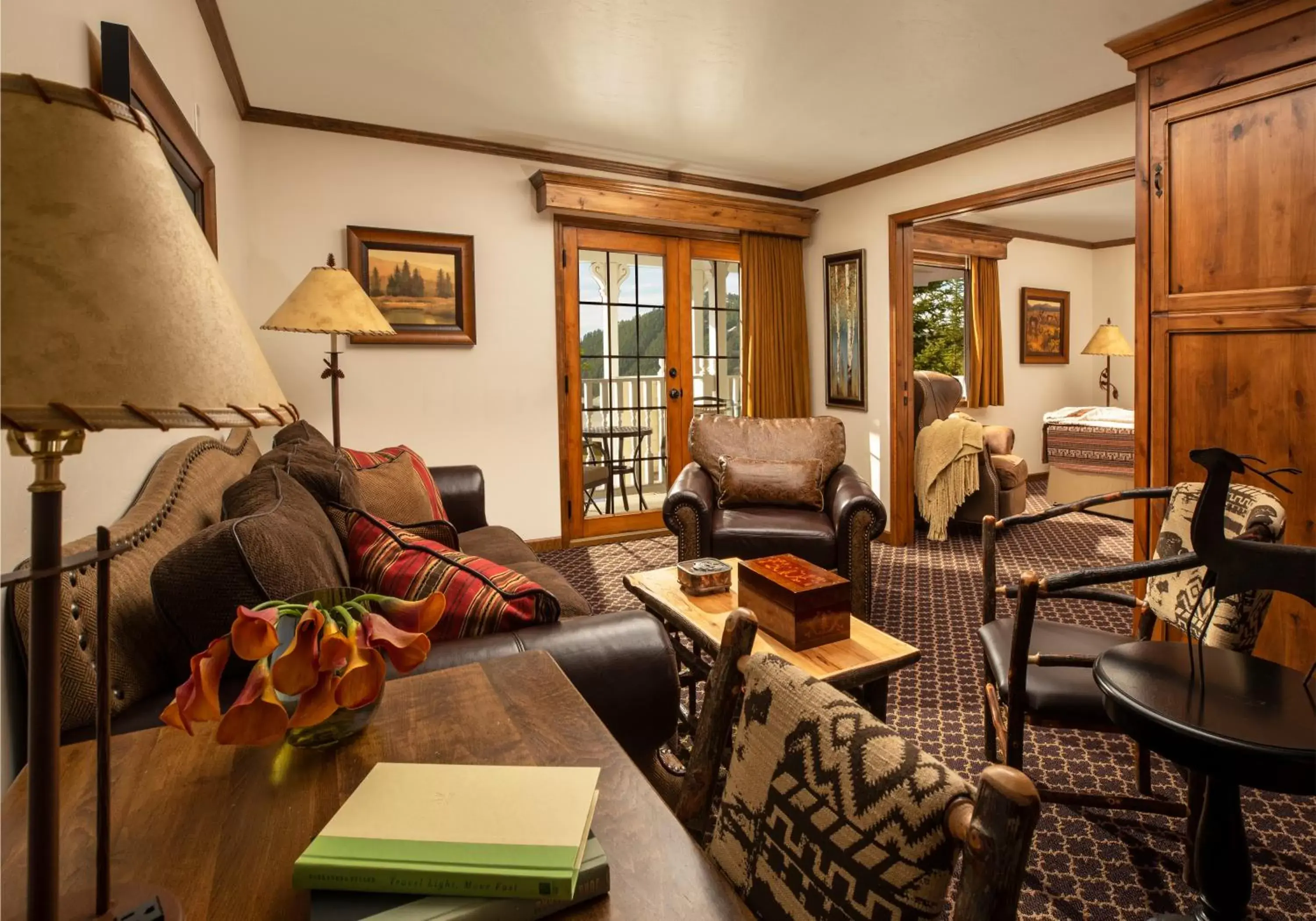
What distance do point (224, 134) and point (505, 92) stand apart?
1.27 meters

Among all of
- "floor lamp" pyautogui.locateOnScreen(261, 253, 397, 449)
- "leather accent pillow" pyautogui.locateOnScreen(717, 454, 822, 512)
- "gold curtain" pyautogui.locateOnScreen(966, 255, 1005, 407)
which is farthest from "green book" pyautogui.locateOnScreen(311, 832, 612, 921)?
"gold curtain" pyautogui.locateOnScreen(966, 255, 1005, 407)

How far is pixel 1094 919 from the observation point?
1495mm

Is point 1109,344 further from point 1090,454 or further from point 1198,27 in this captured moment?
point 1198,27

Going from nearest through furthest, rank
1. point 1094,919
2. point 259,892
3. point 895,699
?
1. point 259,892
2. point 1094,919
3. point 895,699

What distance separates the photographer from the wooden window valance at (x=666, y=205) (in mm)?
4316

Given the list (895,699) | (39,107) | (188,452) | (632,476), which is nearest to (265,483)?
(188,452)

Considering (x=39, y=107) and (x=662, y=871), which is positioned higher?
(x=39, y=107)

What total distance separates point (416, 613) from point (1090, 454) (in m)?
5.79

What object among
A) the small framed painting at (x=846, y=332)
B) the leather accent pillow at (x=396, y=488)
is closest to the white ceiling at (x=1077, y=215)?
the small framed painting at (x=846, y=332)

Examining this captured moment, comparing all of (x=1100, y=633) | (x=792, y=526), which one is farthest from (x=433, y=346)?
(x=1100, y=633)

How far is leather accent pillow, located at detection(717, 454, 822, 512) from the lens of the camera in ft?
11.8

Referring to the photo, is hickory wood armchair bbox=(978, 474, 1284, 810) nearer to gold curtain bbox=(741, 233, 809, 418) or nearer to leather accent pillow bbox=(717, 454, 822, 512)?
leather accent pillow bbox=(717, 454, 822, 512)

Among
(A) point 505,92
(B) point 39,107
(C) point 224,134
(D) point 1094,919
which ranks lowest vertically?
(D) point 1094,919

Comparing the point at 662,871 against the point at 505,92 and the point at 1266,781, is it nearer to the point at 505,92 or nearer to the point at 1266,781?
the point at 1266,781
